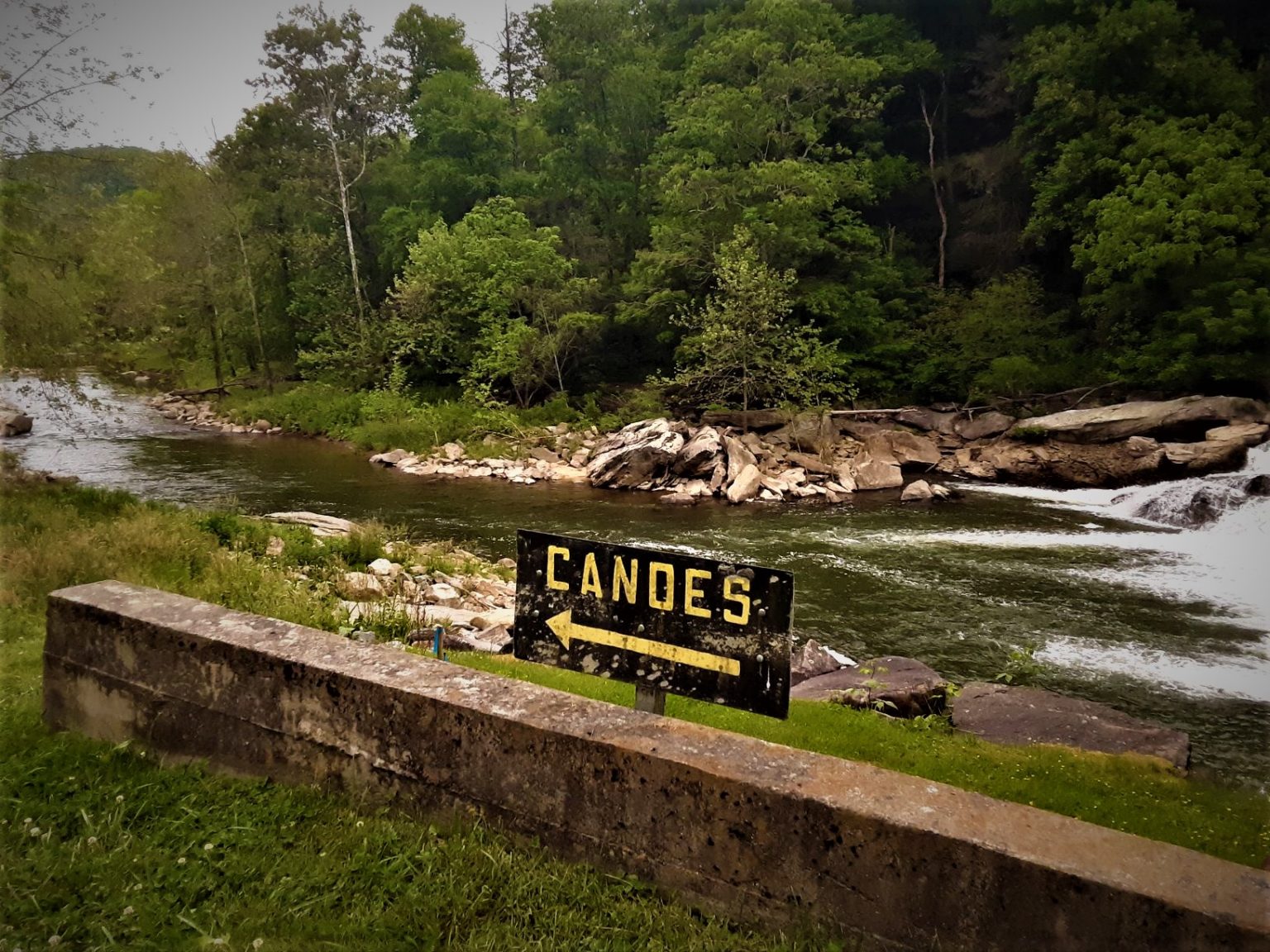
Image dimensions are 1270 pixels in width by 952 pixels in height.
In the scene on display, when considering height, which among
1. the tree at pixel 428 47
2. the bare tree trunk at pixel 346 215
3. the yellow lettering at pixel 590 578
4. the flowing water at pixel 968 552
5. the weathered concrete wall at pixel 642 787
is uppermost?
the tree at pixel 428 47

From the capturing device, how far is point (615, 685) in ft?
17.9

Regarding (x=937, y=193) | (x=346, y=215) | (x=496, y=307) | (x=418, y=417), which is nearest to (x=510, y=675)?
(x=418, y=417)

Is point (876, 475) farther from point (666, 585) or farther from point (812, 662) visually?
point (666, 585)

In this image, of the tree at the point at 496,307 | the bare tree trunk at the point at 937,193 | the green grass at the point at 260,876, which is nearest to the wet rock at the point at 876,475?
the tree at the point at 496,307

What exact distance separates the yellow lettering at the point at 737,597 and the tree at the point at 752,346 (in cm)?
1957

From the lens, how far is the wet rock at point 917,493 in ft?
56.5

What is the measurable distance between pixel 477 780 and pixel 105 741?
2.13 metres

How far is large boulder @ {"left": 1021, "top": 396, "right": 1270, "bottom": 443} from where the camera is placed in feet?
56.2

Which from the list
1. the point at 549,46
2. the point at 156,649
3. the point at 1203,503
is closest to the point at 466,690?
the point at 156,649

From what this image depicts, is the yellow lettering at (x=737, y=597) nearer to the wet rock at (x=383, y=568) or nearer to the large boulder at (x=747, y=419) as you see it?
the wet rock at (x=383, y=568)

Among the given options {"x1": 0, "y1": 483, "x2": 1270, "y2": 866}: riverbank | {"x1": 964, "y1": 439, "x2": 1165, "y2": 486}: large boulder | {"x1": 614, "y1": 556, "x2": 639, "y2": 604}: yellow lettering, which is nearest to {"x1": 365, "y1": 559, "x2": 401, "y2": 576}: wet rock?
{"x1": 0, "y1": 483, "x2": 1270, "y2": 866}: riverbank

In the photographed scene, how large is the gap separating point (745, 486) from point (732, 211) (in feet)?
39.6

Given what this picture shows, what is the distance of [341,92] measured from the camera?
3045 cm

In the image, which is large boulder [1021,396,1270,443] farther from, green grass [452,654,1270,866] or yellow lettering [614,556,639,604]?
yellow lettering [614,556,639,604]
